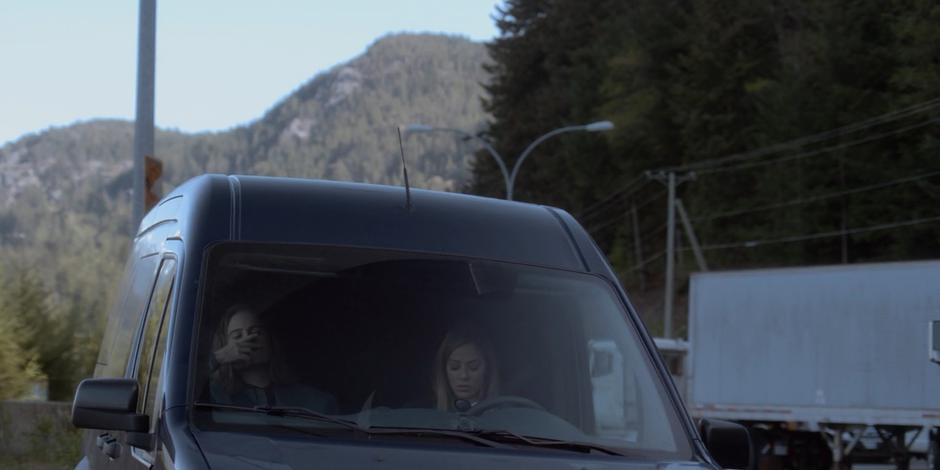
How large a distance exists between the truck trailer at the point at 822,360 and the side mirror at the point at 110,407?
63.4ft

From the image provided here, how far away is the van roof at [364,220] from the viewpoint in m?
4.83

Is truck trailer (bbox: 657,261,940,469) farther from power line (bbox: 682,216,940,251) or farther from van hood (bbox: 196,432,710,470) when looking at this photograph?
power line (bbox: 682,216,940,251)

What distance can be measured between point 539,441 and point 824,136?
57.9 meters

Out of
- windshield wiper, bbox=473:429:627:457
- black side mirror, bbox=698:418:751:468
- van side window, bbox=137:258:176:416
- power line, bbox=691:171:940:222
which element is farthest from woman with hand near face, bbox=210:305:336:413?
power line, bbox=691:171:940:222

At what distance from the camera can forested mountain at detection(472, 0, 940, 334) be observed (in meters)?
55.5

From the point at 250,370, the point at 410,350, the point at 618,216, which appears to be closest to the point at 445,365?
the point at 410,350

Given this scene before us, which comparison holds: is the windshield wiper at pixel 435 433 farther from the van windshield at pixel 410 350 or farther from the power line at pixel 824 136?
the power line at pixel 824 136

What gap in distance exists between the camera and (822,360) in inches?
951

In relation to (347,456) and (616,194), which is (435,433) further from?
(616,194)

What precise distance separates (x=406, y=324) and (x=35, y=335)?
27.6m

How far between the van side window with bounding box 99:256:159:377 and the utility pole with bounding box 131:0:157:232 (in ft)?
22.0

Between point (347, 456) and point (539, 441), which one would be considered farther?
point (539, 441)

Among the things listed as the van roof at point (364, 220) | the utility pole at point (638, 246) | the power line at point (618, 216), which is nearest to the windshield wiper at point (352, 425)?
the van roof at point (364, 220)

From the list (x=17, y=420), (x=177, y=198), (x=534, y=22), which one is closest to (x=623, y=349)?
(x=177, y=198)
